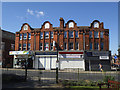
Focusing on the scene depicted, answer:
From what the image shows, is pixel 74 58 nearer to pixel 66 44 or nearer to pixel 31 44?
pixel 66 44

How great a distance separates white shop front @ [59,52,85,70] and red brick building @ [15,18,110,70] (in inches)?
38.0

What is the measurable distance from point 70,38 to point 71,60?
5.28m

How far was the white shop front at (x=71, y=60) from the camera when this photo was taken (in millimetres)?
30536

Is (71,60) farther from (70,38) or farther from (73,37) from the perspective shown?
(73,37)

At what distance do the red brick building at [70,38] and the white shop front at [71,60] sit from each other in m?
0.97

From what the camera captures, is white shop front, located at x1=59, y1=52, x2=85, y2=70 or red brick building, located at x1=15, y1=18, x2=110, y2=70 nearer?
white shop front, located at x1=59, y1=52, x2=85, y2=70

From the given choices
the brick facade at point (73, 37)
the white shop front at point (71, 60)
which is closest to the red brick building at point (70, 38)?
the brick facade at point (73, 37)

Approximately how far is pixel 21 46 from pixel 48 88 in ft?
87.0

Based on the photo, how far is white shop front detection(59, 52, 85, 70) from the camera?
3054 centimetres

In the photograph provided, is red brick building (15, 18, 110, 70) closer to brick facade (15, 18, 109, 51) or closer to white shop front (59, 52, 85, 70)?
brick facade (15, 18, 109, 51)

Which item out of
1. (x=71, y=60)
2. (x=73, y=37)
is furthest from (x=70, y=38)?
(x=71, y=60)

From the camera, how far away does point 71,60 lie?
31.0 metres

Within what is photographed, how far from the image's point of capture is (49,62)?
31.8m

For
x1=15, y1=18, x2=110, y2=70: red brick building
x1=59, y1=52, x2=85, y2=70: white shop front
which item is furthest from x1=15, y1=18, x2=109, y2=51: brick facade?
x1=59, y1=52, x2=85, y2=70: white shop front
